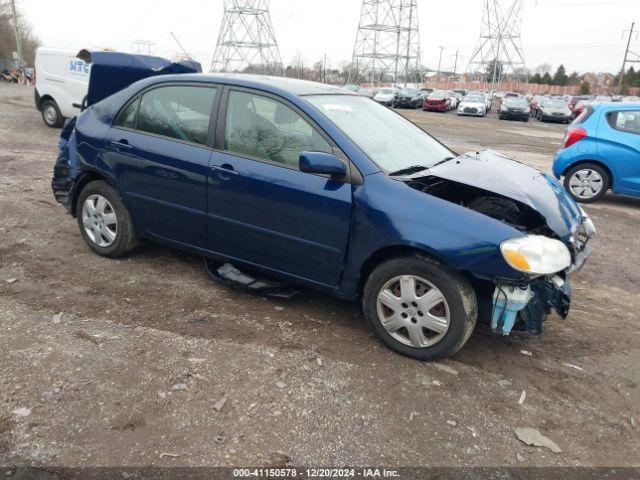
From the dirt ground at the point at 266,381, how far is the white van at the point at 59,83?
32.7 feet

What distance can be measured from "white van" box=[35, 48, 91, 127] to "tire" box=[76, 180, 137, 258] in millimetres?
9422

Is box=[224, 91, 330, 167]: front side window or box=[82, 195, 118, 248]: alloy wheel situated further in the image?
box=[82, 195, 118, 248]: alloy wheel

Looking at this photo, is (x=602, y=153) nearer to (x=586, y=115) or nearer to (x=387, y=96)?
(x=586, y=115)

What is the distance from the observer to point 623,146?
7.80 metres

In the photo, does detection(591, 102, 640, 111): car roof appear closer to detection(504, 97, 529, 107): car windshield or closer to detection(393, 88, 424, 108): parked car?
detection(504, 97, 529, 107): car windshield

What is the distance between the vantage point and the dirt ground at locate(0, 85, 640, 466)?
2.62 m

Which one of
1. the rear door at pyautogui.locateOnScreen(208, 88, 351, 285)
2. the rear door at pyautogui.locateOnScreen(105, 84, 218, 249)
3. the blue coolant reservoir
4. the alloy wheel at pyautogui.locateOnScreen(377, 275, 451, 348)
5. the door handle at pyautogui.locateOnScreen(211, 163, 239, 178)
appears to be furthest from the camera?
the rear door at pyautogui.locateOnScreen(105, 84, 218, 249)

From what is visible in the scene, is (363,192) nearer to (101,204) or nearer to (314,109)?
(314,109)

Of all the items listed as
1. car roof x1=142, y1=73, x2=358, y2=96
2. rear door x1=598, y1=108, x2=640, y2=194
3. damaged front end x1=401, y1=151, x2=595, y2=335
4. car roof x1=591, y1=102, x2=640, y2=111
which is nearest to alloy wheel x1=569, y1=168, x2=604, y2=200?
rear door x1=598, y1=108, x2=640, y2=194

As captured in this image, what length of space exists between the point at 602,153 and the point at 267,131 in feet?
20.7

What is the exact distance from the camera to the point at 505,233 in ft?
10.2

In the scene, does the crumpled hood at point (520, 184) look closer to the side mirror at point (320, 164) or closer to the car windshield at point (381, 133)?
the car windshield at point (381, 133)

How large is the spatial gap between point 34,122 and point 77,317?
13.8 m

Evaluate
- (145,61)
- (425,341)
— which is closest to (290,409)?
(425,341)
